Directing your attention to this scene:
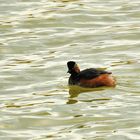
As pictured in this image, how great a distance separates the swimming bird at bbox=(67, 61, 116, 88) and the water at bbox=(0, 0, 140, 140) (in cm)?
14

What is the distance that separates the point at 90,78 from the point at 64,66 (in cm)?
165

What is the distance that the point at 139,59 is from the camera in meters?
15.8

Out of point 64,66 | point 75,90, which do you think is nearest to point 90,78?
point 75,90

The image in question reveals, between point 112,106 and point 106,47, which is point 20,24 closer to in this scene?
point 106,47

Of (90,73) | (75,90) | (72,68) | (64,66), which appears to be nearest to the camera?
(90,73)

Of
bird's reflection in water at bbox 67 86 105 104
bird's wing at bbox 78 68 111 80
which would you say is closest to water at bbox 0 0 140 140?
bird's reflection in water at bbox 67 86 105 104

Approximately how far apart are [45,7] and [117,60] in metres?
5.01

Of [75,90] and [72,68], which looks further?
[72,68]

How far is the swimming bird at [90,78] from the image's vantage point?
46.2 ft

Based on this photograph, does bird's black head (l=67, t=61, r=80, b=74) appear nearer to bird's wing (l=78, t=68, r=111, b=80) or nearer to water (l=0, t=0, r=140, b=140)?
bird's wing (l=78, t=68, r=111, b=80)

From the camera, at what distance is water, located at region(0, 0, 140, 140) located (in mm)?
12062

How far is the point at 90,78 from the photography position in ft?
46.4

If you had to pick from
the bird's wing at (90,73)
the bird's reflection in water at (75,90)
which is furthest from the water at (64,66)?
the bird's wing at (90,73)

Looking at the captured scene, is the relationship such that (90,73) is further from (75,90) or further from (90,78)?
(75,90)
